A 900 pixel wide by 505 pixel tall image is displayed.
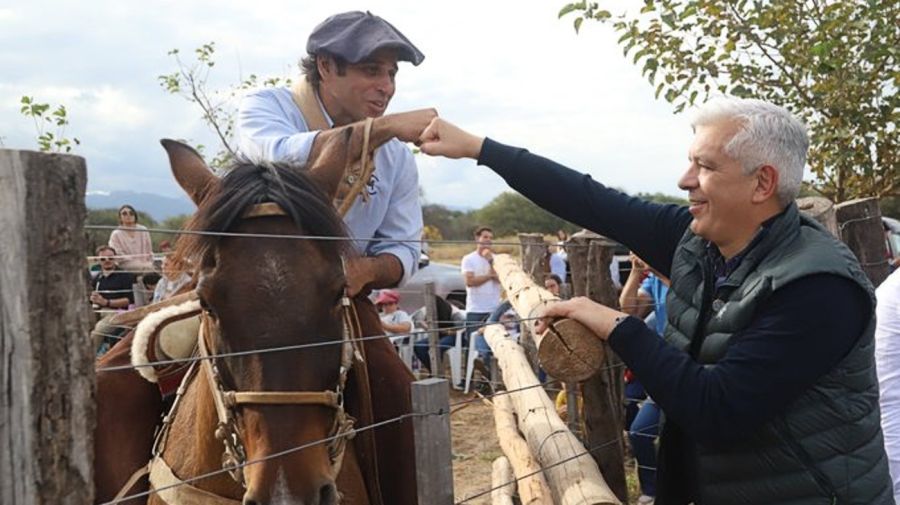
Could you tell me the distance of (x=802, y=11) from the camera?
21.6 feet

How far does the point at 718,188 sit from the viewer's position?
7.31ft

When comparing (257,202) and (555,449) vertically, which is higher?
(257,202)

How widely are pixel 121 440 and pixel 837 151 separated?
18.6ft

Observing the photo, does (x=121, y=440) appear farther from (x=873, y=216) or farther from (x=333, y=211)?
(x=873, y=216)

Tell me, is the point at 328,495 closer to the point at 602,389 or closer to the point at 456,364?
the point at 602,389

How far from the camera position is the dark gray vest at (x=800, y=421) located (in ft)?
6.86

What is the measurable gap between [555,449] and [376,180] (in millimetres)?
1438

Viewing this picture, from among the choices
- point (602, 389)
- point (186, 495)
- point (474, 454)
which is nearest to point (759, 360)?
point (602, 389)

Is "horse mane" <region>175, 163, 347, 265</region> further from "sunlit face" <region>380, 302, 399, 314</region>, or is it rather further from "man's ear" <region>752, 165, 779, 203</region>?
"sunlit face" <region>380, 302, 399, 314</region>

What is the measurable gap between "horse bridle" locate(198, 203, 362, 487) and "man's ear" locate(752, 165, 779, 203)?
1.20m

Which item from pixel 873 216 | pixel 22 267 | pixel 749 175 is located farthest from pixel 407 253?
pixel 873 216

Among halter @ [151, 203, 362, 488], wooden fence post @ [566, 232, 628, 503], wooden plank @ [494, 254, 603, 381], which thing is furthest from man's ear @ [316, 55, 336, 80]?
wooden plank @ [494, 254, 603, 381]

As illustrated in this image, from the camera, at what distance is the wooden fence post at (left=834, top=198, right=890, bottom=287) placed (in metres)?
4.22

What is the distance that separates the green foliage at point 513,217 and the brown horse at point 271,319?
157 feet
